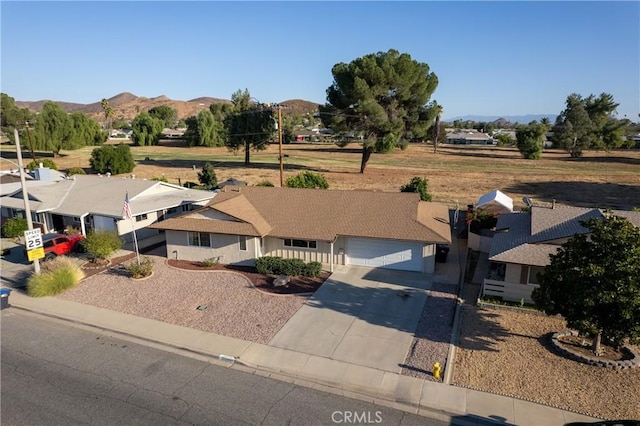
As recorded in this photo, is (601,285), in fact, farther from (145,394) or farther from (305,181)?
(305,181)

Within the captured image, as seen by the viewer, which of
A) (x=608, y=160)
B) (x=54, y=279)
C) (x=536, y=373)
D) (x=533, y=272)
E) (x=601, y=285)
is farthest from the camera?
(x=608, y=160)

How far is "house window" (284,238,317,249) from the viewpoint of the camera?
77.6 ft

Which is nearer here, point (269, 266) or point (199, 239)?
point (269, 266)

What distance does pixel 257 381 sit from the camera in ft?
44.4

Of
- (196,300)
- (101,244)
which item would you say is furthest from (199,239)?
(196,300)

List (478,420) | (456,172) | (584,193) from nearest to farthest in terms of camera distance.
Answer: (478,420)
(584,193)
(456,172)

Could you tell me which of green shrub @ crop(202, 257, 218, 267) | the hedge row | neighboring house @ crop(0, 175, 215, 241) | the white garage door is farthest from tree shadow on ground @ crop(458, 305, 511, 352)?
neighboring house @ crop(0, 175, 215, 241)

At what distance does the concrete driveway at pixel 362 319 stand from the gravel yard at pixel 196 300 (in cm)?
105

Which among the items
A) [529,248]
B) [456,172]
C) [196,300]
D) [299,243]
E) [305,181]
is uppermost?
[305,181]

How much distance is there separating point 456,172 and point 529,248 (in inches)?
1895

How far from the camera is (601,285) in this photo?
521 inches

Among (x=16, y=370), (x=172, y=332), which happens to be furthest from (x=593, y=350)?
(x=16, y=370)

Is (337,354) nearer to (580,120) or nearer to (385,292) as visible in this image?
(385,292)

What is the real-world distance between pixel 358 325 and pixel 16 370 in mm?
12409
